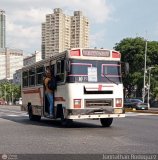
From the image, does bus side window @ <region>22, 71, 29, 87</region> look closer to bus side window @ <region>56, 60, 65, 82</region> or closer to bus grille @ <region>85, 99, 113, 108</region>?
bus side window @ <region>56, 60, 65, 82</region>

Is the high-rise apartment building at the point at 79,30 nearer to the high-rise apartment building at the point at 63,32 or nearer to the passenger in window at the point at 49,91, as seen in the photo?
the high-rise apartment building at the point at 63,32

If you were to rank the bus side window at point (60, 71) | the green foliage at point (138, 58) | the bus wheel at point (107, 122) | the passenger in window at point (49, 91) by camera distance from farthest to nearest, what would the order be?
1. the green foliage at point (138, 58)
2. the passenger in window at point (49, 91)
3. the bus wheel at point (107, 122)
4. the bus side window at point (60, 71)

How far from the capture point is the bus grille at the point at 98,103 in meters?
17.8

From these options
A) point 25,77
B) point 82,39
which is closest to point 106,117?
point 25,77

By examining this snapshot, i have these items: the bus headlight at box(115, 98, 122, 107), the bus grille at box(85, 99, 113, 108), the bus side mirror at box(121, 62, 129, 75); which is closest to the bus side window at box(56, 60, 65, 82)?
the bus grille at box(85, 99, 113, 108)

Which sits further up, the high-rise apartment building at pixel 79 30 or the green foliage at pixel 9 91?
the high-rise apartment building at pixel 79 30

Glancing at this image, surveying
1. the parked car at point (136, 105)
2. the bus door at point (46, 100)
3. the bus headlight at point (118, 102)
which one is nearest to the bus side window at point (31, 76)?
the bus door at point (46, 100)

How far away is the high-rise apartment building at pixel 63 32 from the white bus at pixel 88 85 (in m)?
56.2

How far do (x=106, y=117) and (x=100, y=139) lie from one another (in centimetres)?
455

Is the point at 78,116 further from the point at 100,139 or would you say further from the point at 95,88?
the point at 100,139

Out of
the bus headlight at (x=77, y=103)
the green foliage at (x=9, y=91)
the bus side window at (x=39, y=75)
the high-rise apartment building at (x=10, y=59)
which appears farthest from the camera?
the green foliage at (x=9, y=91)

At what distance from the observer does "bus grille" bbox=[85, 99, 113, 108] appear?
17766mm

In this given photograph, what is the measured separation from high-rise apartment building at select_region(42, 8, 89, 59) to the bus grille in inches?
2234

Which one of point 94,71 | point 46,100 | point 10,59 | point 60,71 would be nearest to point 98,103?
point 94,71
